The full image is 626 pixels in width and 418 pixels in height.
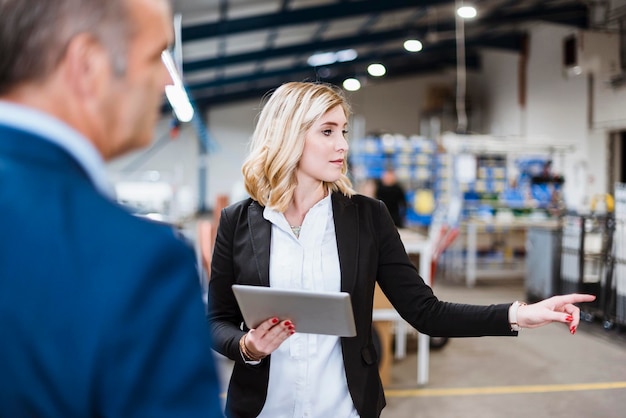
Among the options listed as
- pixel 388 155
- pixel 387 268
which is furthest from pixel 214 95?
pixel 387 268

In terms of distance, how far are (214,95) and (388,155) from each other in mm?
10509

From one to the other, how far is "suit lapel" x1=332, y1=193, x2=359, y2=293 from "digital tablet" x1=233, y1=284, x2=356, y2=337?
0.65 ft

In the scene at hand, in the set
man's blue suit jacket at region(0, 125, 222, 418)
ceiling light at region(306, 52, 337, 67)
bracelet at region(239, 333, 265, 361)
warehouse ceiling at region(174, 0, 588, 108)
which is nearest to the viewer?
man's blue suit jacket at region(0, 125, 222, 418)

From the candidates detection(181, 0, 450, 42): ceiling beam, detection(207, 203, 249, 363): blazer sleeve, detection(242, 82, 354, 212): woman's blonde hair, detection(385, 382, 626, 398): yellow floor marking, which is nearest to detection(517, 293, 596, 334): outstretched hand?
detection(242, 82, 354, 212): woman's blonde hair

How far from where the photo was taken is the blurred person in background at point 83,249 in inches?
17.3

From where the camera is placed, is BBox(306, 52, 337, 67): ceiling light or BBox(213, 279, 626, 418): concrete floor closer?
BBox(213, 279, 626, 418): concrete floor

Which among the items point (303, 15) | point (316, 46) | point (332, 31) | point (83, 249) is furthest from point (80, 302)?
point (332, 31)

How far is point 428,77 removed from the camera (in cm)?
1998

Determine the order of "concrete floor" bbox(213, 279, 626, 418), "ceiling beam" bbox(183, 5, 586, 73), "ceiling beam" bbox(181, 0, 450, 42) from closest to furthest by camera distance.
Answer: "concrete floor" bbox(213, 279, 626, 418)
"ceiling beam" bbox(181, 0, 450, 42)
"ceiling beam" bbox(183, 5, 586, 73)

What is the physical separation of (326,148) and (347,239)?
0.81 feet

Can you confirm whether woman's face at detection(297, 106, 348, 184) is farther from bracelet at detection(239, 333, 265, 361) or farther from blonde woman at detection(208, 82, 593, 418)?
bracelet at detection(239, 333, 265, 361)

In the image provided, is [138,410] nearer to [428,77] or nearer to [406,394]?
[406,394]

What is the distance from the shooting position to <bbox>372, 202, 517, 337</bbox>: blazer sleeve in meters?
1.49

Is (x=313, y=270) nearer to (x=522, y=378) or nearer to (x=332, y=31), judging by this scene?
(x=522, y=378)
